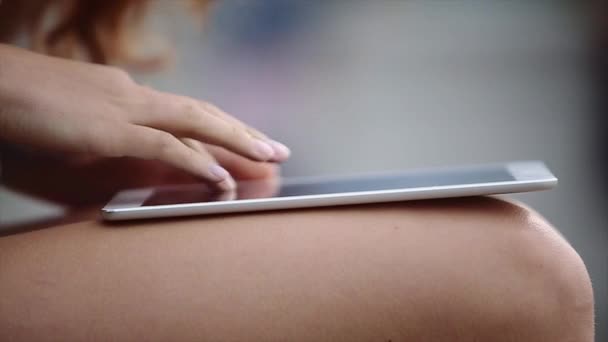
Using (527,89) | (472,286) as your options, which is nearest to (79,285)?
(472,286)

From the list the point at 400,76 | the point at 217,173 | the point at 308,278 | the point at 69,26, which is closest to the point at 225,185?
the point at 217,173

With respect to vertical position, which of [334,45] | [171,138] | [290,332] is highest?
[334,45]

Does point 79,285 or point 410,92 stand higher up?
point 410,92

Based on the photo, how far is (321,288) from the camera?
0.34 meters

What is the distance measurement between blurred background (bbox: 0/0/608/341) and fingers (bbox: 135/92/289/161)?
29.2 inches

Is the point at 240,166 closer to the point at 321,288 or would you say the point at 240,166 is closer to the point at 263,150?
the point at 263,150

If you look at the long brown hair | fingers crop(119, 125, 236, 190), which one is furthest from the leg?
the long brown hair

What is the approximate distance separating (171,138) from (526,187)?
25cm

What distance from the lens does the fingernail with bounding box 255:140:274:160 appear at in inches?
20.1

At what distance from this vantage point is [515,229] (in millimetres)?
365

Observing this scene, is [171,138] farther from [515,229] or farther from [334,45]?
[334,45]

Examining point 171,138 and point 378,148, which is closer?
point 171,138

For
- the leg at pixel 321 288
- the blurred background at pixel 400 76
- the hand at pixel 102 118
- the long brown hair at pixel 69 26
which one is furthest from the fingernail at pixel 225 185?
the blurred background at pixel 400 76

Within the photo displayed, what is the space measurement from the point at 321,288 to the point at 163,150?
18 centimetres
